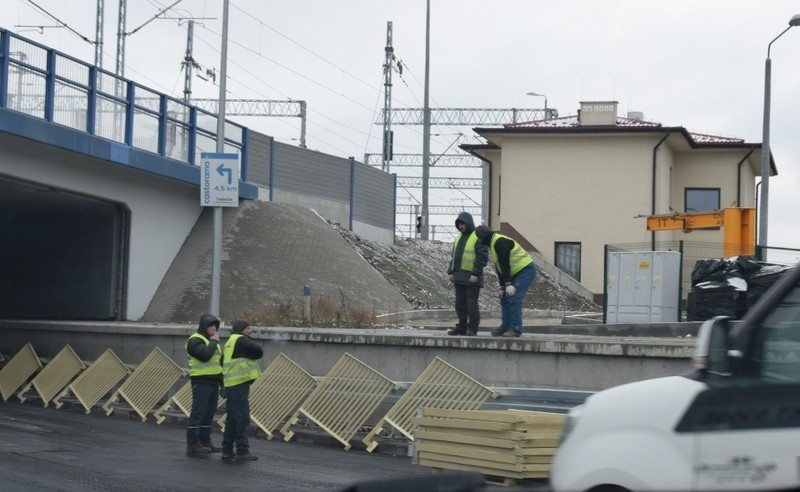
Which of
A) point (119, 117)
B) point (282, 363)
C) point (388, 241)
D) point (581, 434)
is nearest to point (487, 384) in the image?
point (282, 363)

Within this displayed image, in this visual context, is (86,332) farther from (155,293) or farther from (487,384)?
(487,384)

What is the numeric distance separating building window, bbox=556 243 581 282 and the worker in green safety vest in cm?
Result: 3243

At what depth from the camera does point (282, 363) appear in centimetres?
1644

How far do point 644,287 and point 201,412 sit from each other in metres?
12.7

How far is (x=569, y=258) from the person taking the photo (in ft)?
147

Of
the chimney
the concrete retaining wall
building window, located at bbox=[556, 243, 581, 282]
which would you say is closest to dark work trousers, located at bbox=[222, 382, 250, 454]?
the concrete retaining wall

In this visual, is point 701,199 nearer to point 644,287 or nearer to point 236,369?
point 644,287

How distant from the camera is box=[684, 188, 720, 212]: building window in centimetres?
4691

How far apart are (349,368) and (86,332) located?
29.5ft

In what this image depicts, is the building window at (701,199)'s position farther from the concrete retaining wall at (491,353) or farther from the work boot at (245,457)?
the work boot at (245,457)

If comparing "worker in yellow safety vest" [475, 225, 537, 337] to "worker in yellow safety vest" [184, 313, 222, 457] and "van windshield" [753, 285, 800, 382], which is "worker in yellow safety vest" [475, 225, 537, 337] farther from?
"van windshield" [753, 285, 800, 382]

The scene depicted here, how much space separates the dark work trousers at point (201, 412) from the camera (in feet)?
44.6

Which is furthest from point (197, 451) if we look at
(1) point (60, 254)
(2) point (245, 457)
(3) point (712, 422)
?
(1) point (60, 254)

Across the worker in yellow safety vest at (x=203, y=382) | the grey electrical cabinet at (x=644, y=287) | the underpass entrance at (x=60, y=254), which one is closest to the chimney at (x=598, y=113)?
the grey electrical cabinet at (x=644, y=287)
